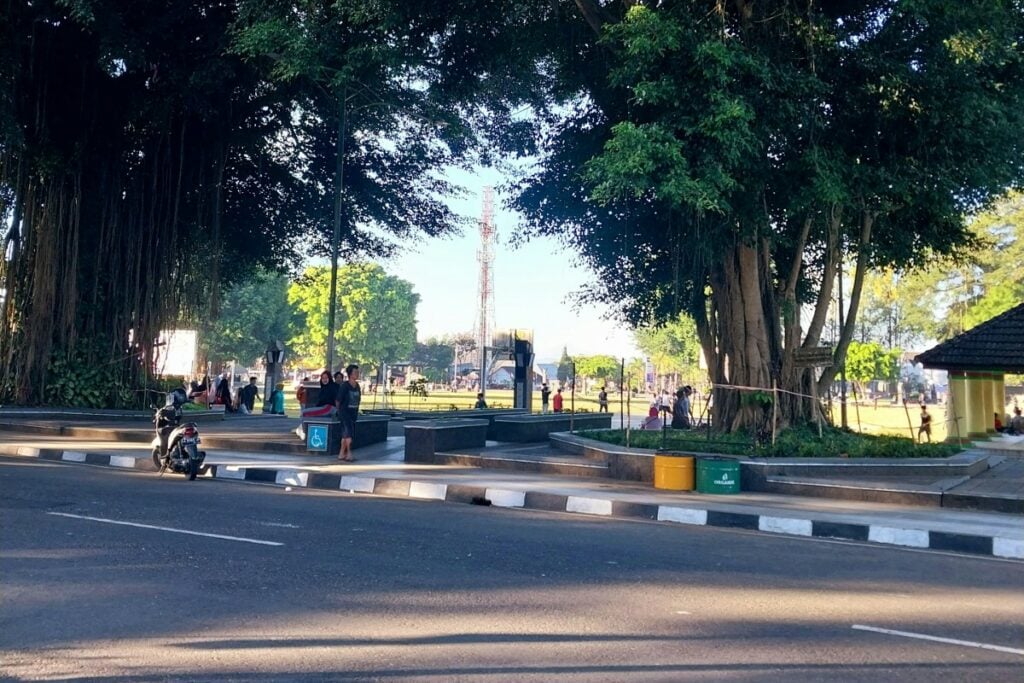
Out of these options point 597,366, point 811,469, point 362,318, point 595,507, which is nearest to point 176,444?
point 595,507

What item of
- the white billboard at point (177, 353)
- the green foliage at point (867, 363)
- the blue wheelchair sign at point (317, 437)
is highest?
the green foliage at point (867, 363)

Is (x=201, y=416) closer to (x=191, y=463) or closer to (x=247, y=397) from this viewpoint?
(x=247, y=397)

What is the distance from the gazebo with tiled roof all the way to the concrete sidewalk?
12119mm

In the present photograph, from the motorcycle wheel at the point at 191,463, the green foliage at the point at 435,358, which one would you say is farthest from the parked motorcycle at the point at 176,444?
the green foliage at the point at 435,358

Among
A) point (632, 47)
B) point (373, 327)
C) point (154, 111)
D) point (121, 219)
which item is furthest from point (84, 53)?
point (373, 327)

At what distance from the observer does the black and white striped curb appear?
929 cm

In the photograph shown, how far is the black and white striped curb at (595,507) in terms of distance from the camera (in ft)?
30.5

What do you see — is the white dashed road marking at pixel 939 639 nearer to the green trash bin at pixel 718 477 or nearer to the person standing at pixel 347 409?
the green trash bin at pixel 718 477

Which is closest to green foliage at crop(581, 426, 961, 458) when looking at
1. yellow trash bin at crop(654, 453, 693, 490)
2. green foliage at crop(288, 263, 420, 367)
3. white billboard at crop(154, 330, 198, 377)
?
yellow trash bin at crop(654, 453, 693, 490)

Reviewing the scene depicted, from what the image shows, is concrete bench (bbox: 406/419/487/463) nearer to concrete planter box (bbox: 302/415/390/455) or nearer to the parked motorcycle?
concrete planter box (bbox: 302/415/390/455)

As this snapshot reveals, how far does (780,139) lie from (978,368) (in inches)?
422

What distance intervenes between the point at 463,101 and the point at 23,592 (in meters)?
17.3

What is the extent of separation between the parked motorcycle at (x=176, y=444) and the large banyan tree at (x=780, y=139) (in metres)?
6.97

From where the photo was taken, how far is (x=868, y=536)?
31.7 ft
